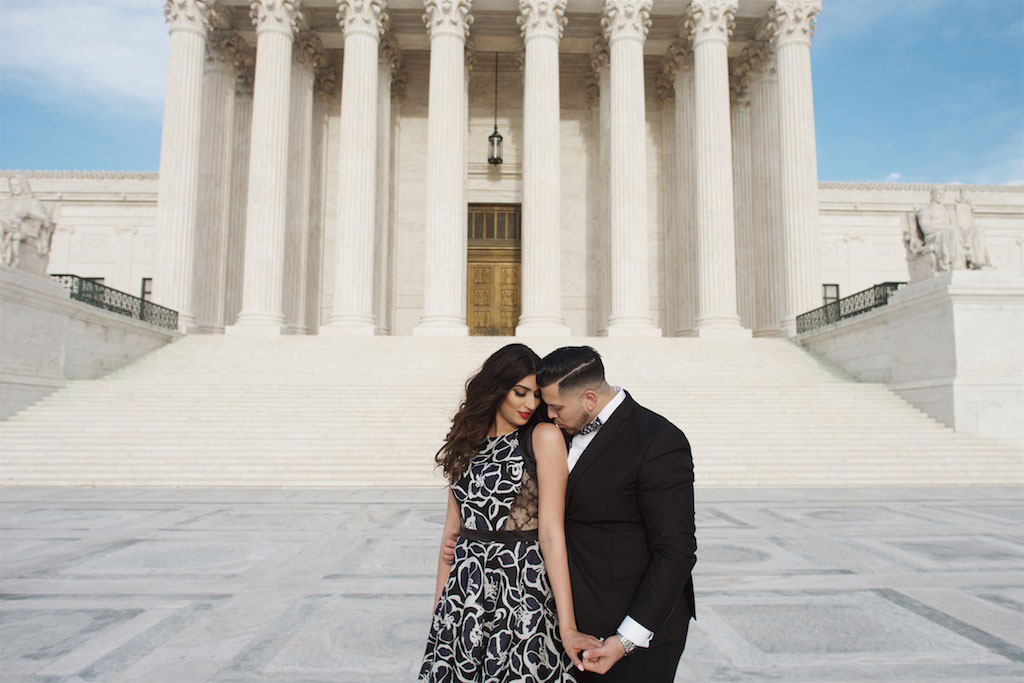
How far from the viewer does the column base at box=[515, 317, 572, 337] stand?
21875mm

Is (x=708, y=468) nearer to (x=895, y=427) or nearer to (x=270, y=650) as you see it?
(x=895, y=427)

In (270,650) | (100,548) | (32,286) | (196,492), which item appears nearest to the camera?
(270,650)

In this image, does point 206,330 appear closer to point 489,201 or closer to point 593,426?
point 489,201

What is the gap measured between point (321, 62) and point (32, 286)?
1574 centimetres

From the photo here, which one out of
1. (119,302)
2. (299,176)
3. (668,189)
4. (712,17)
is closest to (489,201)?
(668,189)

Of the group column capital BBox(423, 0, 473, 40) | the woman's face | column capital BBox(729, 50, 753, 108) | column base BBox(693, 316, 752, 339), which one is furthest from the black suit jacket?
column capital BBox(729, 50, 753, 108)

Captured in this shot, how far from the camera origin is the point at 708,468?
11945mm

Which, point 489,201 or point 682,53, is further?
point 489,201

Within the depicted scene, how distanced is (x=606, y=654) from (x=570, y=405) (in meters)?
0.75

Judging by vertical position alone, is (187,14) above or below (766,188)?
above

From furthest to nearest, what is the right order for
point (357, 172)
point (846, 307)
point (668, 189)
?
point (668, 189) → point (357, 172) → point (846, 307)

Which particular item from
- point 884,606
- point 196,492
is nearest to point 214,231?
point 196,492

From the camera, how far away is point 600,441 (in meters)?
2.15

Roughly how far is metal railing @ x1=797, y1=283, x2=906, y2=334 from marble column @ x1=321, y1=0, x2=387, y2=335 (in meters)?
14.3
